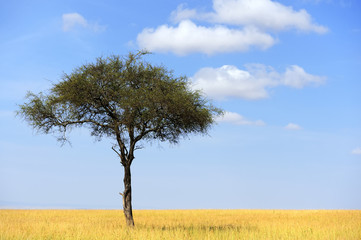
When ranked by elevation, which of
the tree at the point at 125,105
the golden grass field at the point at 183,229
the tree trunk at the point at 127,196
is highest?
the tree at the point at 125,105

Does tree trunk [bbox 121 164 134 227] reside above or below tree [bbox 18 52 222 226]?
below

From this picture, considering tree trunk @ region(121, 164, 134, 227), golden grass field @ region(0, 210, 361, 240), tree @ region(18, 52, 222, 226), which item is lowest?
golden grass field @ region(0, 210, 361, 240)

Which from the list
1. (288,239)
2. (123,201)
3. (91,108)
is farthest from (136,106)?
(288,239)

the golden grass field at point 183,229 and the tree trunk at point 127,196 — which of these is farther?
the tree trunk at point 127,196

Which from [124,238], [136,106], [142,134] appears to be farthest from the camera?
[142,134]

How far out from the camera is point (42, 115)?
25.2 meters

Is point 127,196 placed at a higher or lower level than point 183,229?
higher

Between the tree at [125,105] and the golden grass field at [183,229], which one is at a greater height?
the tree at [125,105]

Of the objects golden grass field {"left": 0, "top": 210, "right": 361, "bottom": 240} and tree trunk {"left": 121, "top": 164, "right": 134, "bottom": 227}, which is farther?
tree trunk {"left": 121, "top": 164, "right": 134, "bottom": 227}

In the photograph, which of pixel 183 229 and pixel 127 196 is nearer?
pixel 183 229

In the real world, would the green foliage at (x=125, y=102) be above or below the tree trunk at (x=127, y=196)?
above

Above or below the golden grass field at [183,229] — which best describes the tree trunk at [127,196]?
above

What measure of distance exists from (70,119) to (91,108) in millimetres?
1583

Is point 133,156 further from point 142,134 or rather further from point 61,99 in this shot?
point 61,99
